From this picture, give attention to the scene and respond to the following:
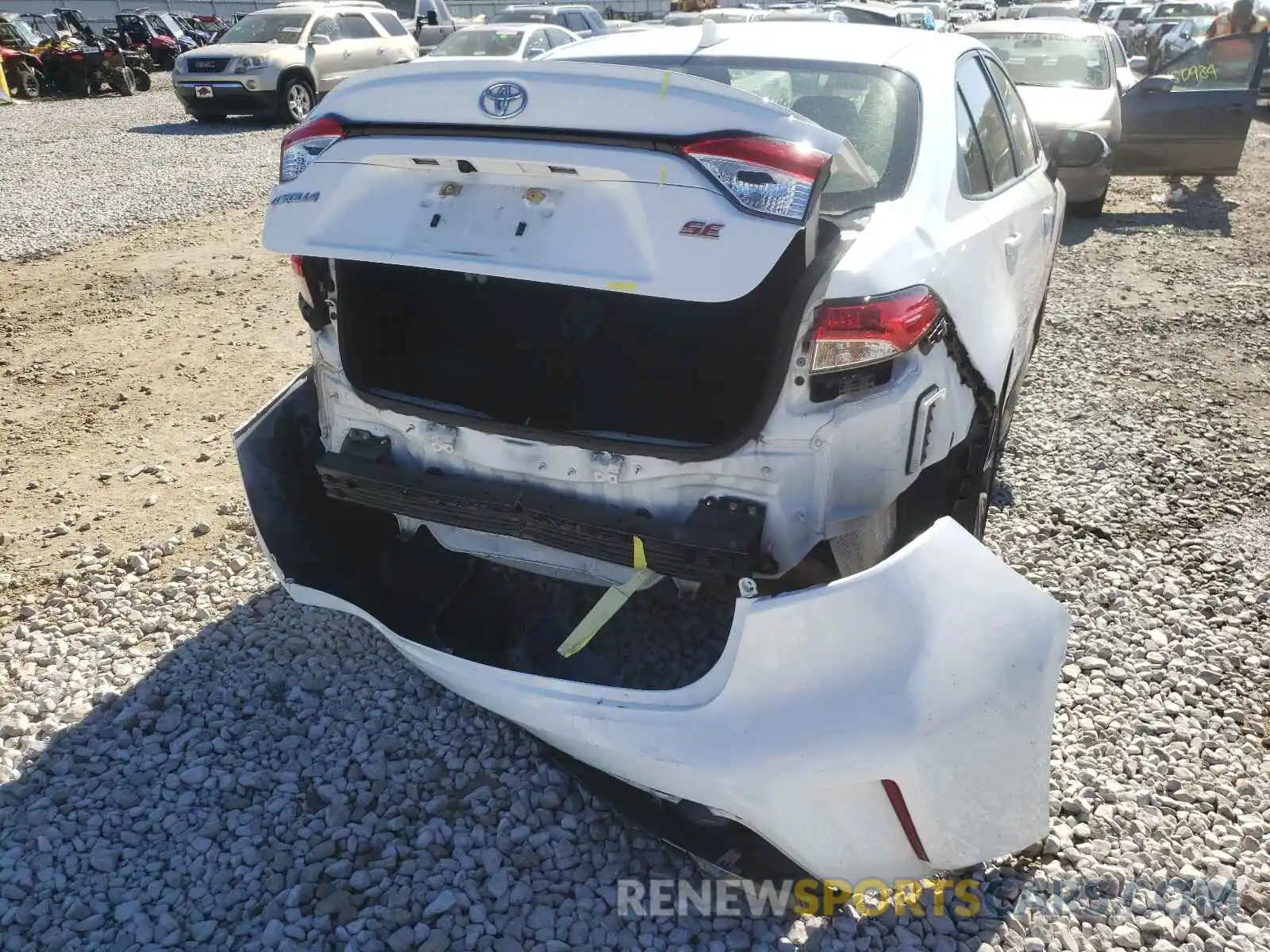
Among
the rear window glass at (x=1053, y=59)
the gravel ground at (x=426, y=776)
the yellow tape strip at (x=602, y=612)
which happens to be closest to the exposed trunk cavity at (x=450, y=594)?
the yellow tape strip at (x=602, y=612)

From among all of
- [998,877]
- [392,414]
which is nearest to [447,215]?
[392,414]

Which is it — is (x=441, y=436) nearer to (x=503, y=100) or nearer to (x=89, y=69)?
(x=503, y=100)

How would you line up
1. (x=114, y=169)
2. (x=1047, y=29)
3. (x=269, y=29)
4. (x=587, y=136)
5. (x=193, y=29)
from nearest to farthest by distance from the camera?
(x=587, y=136) → (x=1047, y=29) → (x=114, y=169) → (x=269, y=29) → (x=193, y=29)

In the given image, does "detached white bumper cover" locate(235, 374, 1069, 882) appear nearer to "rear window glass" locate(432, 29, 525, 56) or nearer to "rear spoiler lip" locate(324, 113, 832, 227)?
"rear spoiler lip" locate(324, 113, 832, 227)

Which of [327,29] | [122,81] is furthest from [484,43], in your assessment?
[122,81]

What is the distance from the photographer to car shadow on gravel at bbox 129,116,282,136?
1477 cm

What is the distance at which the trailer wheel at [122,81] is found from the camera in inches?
787

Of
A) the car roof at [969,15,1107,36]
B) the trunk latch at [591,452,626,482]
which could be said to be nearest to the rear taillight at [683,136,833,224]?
the trunk latch at [591,452,626,482]

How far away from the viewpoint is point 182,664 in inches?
124

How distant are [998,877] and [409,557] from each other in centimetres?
188

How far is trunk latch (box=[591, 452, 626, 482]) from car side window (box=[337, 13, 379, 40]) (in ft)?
54.1

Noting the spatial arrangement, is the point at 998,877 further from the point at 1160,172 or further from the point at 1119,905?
the point at 1160,172

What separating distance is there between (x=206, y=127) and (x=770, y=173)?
1596 centimetres

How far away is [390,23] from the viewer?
1739cm
